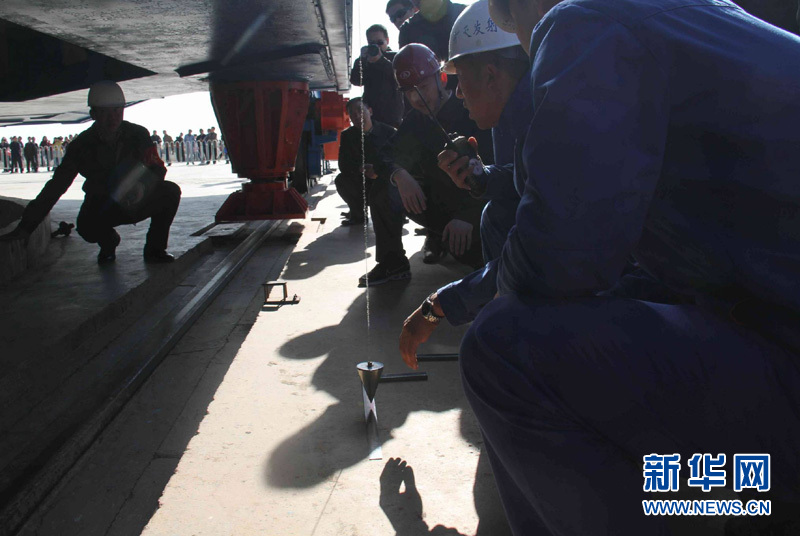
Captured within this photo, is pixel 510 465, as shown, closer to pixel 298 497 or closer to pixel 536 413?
pixel 536 413

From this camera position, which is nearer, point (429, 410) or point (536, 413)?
point (536, 413)

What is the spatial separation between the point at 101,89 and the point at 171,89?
3.54 m

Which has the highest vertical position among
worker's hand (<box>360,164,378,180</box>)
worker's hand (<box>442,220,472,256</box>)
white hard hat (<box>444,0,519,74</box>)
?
white hard hat (<box>444,0,519,74</box>)

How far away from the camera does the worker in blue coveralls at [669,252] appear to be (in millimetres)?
967

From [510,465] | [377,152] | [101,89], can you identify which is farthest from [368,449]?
[101,89]

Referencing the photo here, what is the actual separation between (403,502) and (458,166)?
0.84 m

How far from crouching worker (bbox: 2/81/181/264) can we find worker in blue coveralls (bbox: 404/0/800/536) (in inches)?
144

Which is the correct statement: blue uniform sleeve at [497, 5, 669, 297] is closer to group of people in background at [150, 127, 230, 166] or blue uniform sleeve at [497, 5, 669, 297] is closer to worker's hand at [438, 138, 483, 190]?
worker's hand at [438, 138, 483, 190]

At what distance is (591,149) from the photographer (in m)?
0.96

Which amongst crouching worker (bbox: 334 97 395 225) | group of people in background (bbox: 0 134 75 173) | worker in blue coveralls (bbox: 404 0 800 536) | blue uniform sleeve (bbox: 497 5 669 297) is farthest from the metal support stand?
group of people in background (bbox: 0 134 75 173)

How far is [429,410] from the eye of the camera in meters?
2.08

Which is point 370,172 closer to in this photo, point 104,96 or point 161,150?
point 104,96

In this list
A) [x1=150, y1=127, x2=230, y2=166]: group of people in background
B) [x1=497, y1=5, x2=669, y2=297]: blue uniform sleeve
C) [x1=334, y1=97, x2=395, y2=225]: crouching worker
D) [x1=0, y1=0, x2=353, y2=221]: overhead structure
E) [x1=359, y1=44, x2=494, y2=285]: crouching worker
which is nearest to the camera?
[x1=497, y1=5, x2=669, y2=297]: blue uniform sleeve

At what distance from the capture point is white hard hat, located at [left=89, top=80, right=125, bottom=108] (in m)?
4.19
